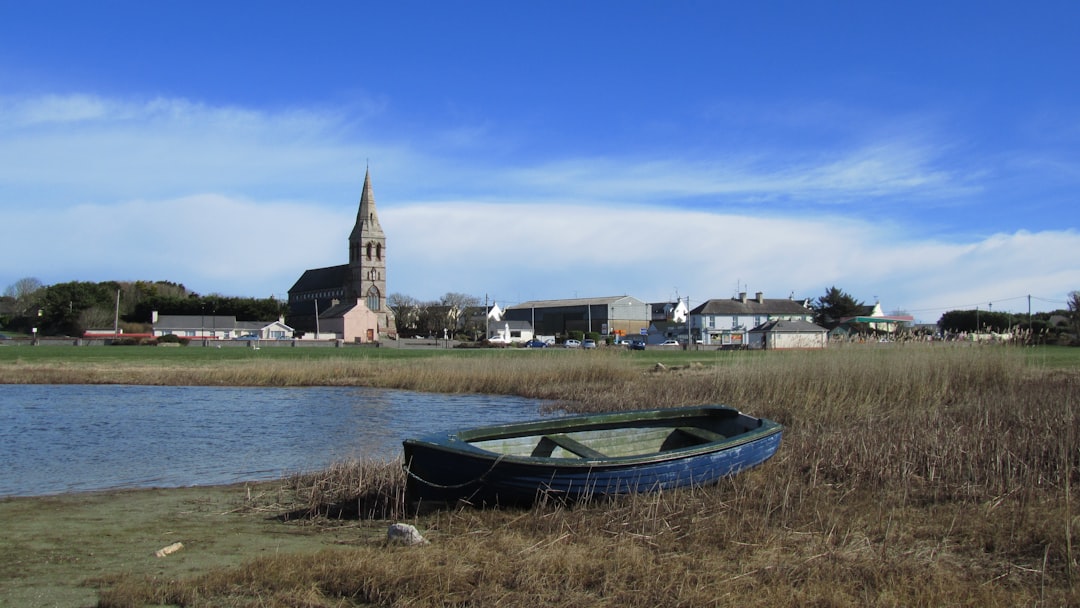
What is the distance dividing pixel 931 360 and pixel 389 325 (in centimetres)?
10900

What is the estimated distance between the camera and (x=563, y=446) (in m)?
10.9

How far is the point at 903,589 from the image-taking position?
6465 millimetres

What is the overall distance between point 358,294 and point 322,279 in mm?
20327

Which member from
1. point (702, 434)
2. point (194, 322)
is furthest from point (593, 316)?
point (702, 434)

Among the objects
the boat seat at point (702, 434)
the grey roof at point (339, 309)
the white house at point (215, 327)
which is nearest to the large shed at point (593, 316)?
the grey roof at point (339, 309)

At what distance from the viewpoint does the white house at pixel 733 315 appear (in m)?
Result: 106

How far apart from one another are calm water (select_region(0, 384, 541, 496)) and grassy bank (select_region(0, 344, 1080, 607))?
417cm

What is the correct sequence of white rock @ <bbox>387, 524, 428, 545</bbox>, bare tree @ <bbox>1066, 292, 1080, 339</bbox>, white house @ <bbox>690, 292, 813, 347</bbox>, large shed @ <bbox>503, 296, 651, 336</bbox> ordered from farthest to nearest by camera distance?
1. large shed @ <bbox>503, 296, 651, 336</bbox>
2. white house @ <bbox>690, 292, 813, 347</bbox>
3. bare tree @ <bbox>1066, 292, 1080, 339</bbox>
4. white rock @ <bbox>387, 524, 428, 545</bbox>

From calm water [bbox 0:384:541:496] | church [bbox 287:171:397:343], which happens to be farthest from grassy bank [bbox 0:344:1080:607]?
church [bbox 287:171:397:343]

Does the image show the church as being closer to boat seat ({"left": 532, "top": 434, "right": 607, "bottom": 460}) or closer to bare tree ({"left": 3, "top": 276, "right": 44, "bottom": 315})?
bare tree ({"left": 3, "top": 276, "right": 44, "bottom": 315})

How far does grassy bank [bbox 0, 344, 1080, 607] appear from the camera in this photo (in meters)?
6.50

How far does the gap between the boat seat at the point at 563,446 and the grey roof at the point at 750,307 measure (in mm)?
98047

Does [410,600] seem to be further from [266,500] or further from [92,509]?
[92,509]

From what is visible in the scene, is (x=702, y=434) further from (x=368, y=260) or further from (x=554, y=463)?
(x=368, y=260)
